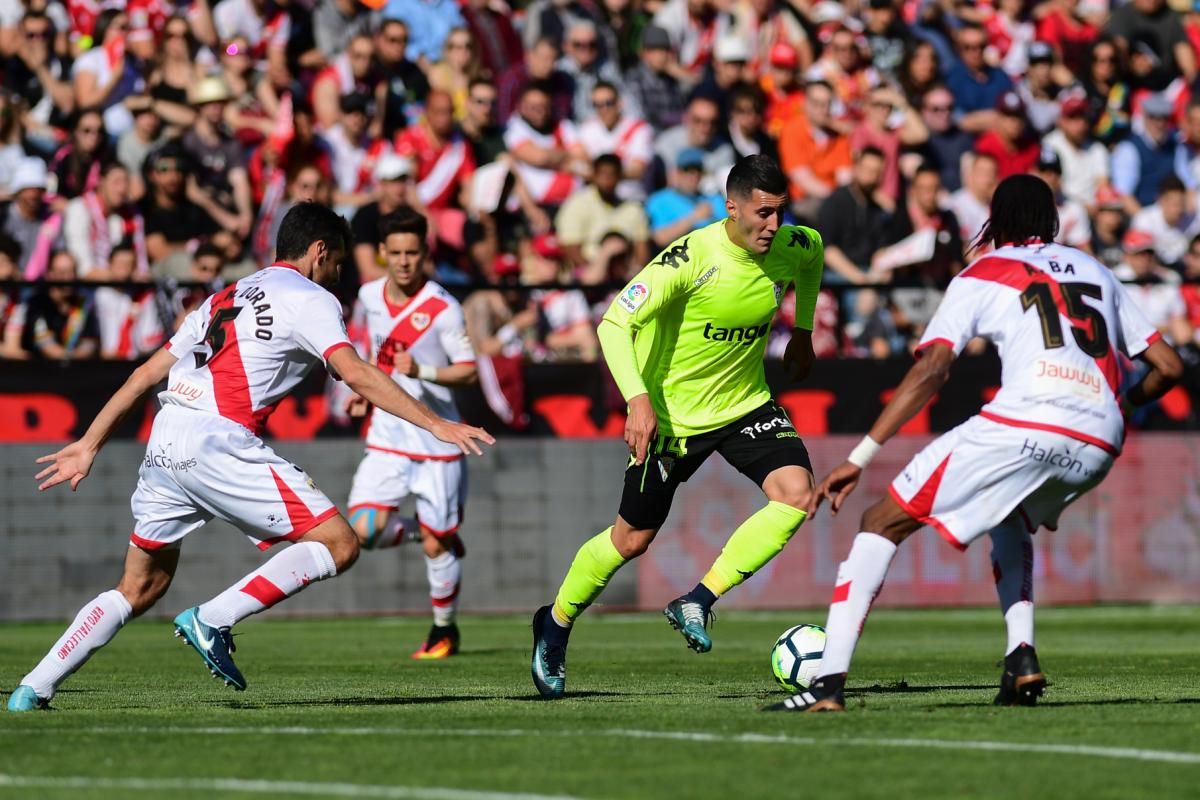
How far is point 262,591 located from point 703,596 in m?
2.32

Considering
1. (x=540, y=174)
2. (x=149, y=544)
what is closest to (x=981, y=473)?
(x=149, y=544)

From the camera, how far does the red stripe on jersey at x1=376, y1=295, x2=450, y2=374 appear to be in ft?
48.1

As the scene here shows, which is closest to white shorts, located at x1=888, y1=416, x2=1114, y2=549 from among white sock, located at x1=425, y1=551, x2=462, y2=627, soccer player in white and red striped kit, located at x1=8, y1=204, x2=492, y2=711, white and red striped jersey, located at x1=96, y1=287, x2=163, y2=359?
soccer player in white and red striped kit, located at x1=8, y1=204, x2=492, y2=711

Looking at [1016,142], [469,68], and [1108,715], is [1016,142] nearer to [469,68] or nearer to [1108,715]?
[469,68]

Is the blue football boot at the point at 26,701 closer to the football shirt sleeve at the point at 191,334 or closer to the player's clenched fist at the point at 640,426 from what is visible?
the football shirt sleeve at the point at 191,334

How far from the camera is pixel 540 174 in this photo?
68.5ft

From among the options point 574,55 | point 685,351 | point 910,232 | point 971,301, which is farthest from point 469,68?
point 971,301

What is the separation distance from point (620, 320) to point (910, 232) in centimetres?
1077

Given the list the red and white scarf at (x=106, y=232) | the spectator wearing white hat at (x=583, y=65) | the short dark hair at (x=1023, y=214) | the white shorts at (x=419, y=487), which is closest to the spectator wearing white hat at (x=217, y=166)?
the red and white scarf at (x=106, y=232)

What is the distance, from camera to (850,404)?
19.0 m

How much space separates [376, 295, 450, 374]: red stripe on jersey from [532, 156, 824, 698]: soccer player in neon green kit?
3.91m

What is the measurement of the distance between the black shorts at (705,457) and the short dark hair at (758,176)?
4.11ft

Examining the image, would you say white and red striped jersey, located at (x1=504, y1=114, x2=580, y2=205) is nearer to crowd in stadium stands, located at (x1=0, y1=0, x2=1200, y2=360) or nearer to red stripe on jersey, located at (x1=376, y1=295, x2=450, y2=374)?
crowd in stadium stands, located at (x1=0, y1=0, x2=1200, y2=360)

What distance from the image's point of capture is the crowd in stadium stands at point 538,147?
18969mm
